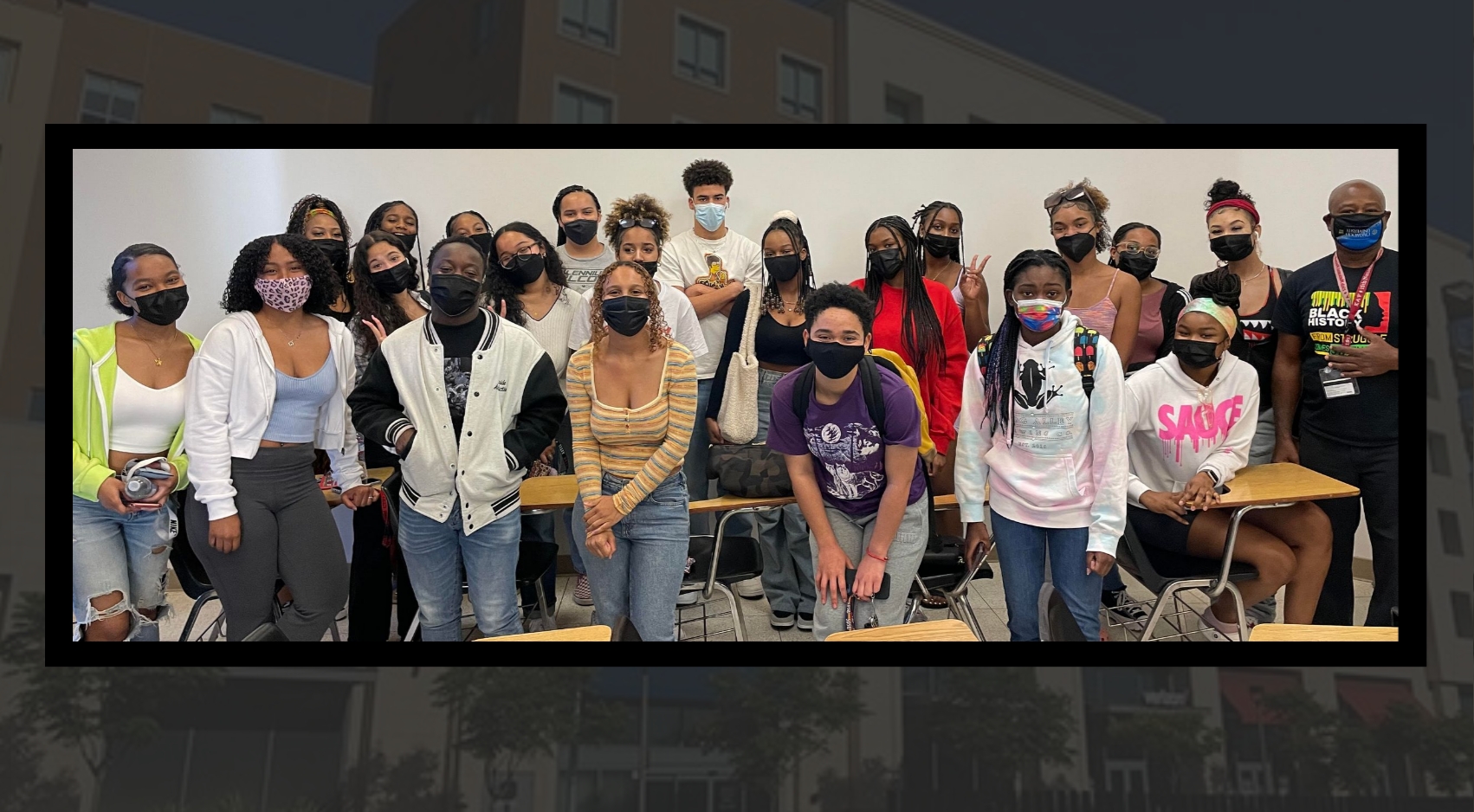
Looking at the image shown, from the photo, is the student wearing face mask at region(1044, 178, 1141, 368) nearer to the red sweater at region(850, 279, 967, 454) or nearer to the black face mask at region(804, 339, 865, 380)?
the red sweater at region(850, 279, 967, 454)

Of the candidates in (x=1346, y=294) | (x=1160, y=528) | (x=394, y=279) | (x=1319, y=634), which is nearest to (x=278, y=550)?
(x=394, y=279)

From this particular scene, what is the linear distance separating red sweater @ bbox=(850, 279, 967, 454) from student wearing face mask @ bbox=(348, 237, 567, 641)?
1476mm

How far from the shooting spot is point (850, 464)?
12.8 ft

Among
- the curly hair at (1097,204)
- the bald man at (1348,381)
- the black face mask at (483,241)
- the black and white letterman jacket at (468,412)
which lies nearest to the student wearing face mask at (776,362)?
the black and white letterman jacket at (468,412)

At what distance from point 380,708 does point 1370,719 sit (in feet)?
22.8

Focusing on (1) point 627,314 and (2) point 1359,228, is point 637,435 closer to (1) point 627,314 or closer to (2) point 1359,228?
(1) point 627,314

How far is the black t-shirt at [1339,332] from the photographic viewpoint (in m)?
4.29

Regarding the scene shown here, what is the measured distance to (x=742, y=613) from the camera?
14.0 ft

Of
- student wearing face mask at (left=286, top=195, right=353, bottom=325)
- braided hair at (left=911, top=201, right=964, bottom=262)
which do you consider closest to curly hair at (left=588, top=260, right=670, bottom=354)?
student wearing face mask at (left=286, top=195, right=353, bottom=325)

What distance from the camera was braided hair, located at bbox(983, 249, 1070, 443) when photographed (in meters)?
4.02

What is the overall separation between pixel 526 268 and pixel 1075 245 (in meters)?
2.42
